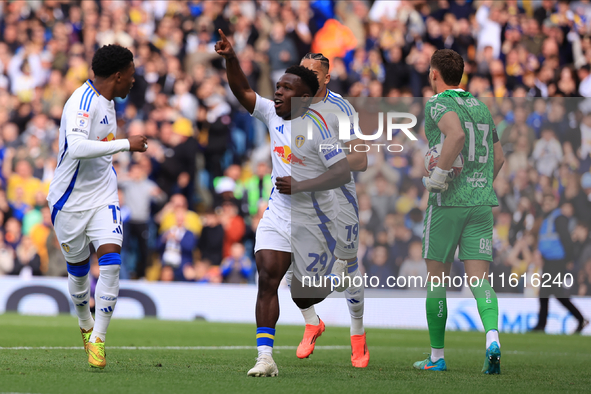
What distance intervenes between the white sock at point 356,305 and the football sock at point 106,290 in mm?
2296

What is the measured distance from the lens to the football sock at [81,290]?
6.63 m

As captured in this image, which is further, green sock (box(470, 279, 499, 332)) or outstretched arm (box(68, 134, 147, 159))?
green sock (box(470, 279, 499, 332))

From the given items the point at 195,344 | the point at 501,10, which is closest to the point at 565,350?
the point at 195,344

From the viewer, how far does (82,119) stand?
613 cm

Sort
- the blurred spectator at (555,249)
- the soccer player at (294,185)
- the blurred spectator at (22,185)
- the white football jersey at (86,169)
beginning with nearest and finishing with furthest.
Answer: the soccer player at (294,185), the white football jersey at (86,169), the blurred spectator at (555,249), the blurred spectator at (22,185)

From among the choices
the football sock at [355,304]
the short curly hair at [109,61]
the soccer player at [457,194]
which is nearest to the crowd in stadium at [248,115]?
the football sock at [355,304]

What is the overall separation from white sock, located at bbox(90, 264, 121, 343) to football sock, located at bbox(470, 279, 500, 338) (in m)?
2.95

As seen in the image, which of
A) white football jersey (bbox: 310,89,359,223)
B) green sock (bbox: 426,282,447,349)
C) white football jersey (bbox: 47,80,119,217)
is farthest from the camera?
white football jersey (bbox: 310,89,359,223)

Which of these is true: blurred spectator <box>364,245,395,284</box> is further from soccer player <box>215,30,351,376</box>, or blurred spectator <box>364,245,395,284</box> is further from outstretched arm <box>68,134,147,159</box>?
outstretched arm <box>68,134,147,159</box>

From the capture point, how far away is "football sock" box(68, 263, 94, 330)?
21.8 feet

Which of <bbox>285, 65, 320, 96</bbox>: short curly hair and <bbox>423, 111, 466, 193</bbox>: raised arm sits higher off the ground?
<bbox>285, 65, 320, 96</bbox>: short curly hair

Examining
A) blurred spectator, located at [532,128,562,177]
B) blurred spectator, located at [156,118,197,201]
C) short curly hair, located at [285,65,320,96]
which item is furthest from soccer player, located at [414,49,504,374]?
blurred spectator, located at [156,118,197,201]

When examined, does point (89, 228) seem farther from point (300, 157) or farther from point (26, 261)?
point (26, 261)

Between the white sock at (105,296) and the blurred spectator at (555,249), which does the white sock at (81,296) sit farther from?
the blurred spectator at (555,249)
